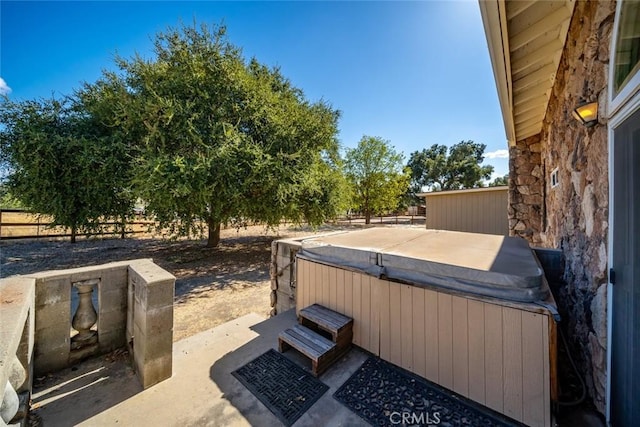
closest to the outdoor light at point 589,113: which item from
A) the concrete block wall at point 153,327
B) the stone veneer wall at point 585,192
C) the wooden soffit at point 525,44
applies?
the stone veneer wall at point 585,192

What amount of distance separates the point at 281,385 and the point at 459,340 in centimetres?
146

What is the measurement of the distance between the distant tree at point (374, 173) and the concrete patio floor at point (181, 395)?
15708mm

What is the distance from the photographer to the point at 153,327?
1.91 meters

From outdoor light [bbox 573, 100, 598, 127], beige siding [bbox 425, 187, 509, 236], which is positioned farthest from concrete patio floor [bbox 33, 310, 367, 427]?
beige siding [bbox 425, 187, 509, 236]

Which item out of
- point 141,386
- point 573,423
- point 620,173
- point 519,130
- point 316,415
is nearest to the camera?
point 620,173

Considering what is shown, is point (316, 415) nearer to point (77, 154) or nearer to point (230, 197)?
point (230, 197)

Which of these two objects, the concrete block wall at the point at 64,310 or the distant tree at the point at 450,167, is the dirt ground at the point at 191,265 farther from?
the distant tree at the point at 450,167

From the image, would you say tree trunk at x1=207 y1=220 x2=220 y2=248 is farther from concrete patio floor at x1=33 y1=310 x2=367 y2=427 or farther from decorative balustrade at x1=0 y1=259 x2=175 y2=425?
concrete patio floor at x1=33 y1=310 x2=367 y2=427

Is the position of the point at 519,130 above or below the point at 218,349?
above

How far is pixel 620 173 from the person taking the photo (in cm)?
133

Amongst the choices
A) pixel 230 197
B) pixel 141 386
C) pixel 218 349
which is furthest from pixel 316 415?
pixel 230 197

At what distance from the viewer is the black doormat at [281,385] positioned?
1.72 meters

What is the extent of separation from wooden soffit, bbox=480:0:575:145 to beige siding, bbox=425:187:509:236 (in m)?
4.94

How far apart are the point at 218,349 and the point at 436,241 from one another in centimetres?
263
